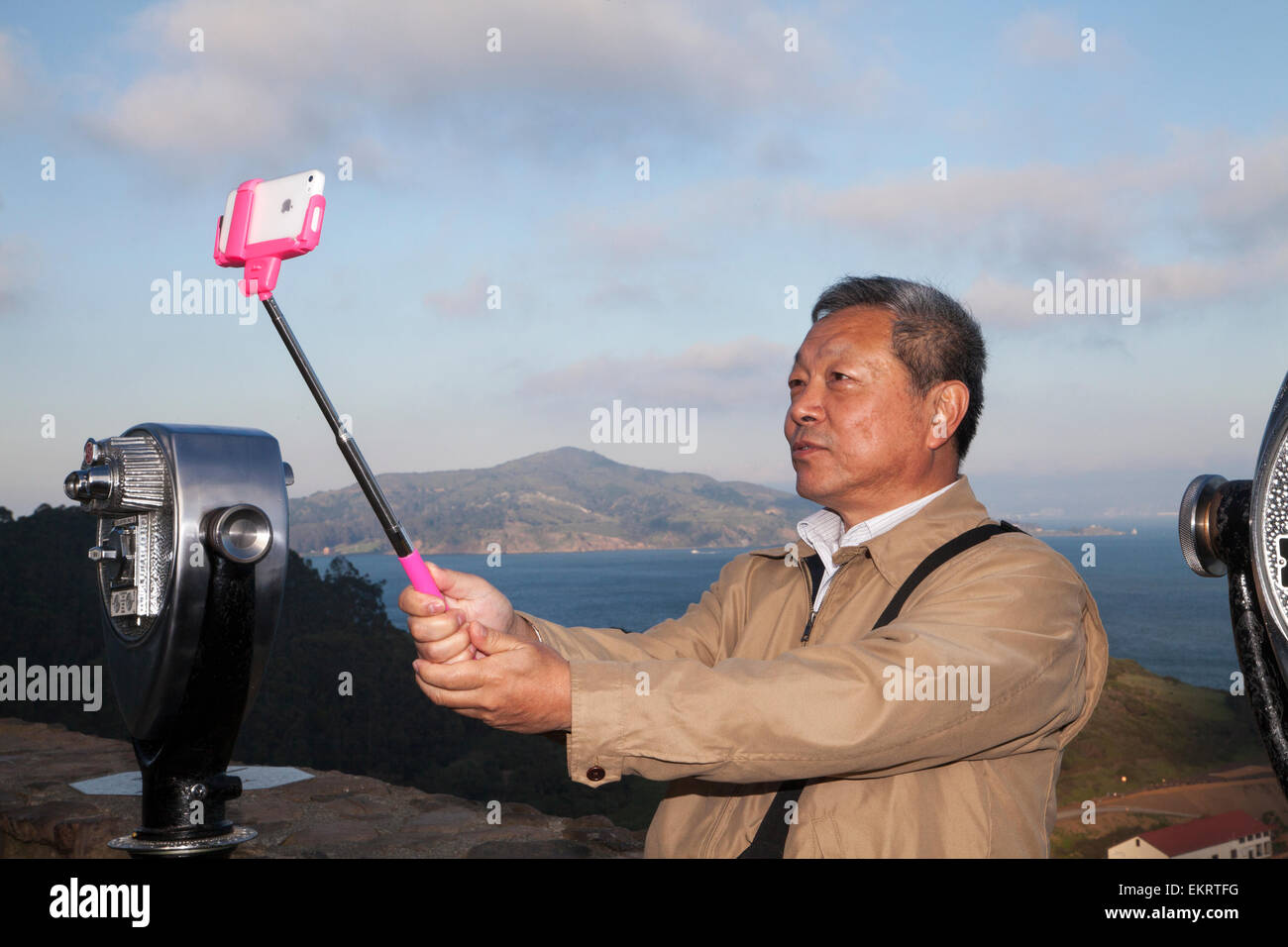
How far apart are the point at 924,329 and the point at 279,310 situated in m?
1.27

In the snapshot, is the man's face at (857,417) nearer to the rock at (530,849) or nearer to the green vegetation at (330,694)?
the rock at (530,849)

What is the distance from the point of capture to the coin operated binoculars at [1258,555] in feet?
3.29

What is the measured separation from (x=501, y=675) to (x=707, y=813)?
77 centimetres

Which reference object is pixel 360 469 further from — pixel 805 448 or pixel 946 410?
pixel 946 410

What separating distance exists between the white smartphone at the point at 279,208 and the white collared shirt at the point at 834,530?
3.70ft

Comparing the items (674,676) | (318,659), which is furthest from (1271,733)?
(318,659)

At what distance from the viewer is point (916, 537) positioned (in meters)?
1.84

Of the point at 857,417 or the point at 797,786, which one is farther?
the point at 857,417

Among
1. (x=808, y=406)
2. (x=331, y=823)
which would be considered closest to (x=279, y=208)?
(x=808, y=406)

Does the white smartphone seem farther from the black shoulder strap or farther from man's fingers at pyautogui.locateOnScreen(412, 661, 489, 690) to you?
the black shoulder strap

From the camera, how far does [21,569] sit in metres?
12.1

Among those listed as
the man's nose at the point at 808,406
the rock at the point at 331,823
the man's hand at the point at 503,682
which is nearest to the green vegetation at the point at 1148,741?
the rock at the point at 331,823

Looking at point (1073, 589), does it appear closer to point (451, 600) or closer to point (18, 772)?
point (451, 600)

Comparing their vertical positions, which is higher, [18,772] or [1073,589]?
[1073,589]
